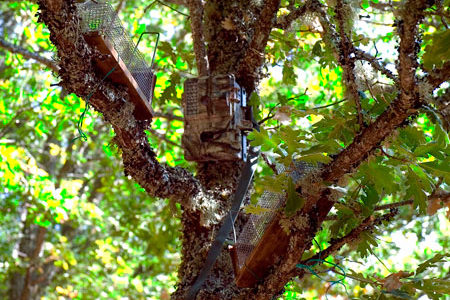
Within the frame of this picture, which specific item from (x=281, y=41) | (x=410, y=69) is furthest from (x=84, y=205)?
(x=410, y=69)

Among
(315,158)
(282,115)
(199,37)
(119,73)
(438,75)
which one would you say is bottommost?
(315,158)

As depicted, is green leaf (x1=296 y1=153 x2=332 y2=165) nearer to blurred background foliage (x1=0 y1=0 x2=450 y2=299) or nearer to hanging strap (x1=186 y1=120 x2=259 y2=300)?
blurred background foliage (x1=0 y1=0 x2=450 y2=299)

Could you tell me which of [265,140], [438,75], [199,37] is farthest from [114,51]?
[438,75]

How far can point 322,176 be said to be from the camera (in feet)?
6.26

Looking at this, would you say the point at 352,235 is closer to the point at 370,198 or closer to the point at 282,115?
the point at 370,198

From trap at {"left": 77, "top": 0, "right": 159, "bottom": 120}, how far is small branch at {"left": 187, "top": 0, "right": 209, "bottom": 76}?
0.49 meters

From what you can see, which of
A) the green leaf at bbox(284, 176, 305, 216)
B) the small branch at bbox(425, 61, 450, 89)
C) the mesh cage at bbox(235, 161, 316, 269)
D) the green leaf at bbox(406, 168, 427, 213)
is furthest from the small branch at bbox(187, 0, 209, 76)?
the small branch at bbox(425, 61, 450, 89)

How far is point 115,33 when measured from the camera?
6.88 ft

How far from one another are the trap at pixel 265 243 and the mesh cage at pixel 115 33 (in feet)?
2.06

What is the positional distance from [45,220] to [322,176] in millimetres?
4485

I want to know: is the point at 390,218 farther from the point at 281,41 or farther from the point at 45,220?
the point at 45,220

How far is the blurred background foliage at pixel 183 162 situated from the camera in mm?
1930

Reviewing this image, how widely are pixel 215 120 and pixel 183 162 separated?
179 centimetres

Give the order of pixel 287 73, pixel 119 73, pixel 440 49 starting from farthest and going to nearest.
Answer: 1. pixel 287 73
2. pixel 119 73
3. pixel 440 49
